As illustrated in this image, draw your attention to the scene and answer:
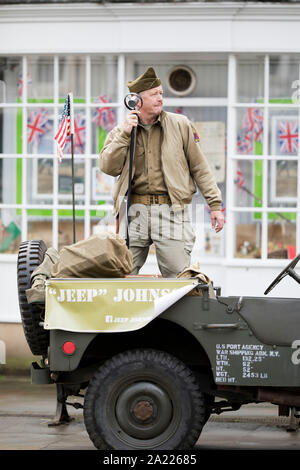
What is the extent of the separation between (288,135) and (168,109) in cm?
127

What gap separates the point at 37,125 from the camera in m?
9.58

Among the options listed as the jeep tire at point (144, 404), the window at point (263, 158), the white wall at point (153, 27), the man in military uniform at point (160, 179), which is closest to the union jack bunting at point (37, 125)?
the white wall at point (153, 27)

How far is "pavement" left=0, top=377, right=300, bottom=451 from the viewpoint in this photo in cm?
613

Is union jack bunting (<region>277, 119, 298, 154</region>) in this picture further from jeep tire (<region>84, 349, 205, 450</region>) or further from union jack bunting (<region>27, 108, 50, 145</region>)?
jeep tire (<region>84, 349, 205, 450</region>)

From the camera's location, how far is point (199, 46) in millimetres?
9164

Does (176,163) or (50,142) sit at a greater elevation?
(50,142)

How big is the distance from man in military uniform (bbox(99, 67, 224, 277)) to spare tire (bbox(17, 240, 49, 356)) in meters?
0.81

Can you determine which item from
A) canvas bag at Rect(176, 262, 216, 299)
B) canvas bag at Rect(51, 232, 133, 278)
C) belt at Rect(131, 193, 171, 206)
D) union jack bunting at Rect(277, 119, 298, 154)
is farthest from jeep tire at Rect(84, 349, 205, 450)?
union jack bunting at Rect(277, 119, 298, 154)

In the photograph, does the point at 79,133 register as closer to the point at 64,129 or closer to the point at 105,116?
the point at 105,116

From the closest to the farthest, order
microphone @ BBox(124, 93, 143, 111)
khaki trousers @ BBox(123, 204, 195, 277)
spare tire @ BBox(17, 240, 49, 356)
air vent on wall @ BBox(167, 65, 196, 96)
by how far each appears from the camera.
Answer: spare tire @ BBox(17, 240, 49, 356)
microphone @ BBox(124, 93, 143, 111)
khaki trousers @ BBox(123, 204, 195, 277)
air vent on wall @ BBox(167, 65, 196, 96)

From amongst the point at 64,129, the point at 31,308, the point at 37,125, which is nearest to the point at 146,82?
the point at 64,129

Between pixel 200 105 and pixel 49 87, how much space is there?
154 cm

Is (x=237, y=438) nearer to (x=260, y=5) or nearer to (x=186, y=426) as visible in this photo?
(x=186, y=426)

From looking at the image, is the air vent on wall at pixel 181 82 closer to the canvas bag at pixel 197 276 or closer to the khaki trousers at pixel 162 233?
Result: the khaki trousers at pixel 162 233
